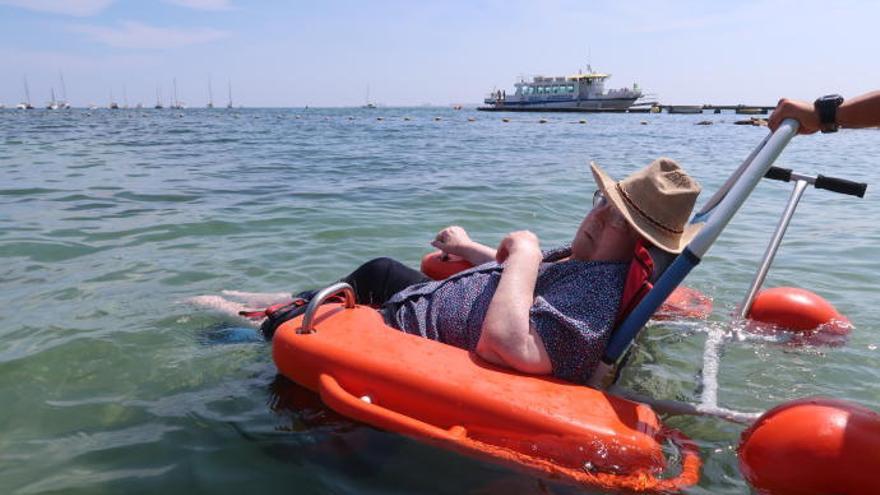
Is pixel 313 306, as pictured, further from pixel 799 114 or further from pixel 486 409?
pixel 799 114

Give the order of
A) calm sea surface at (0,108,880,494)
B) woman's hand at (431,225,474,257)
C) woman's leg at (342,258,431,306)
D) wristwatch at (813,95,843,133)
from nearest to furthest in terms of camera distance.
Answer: wristwatch at (813,95,843,133), calm sea surface at (0,108,880,494), woman's leg at (342,258,431,306), woman's hand at (431,225,474,257)

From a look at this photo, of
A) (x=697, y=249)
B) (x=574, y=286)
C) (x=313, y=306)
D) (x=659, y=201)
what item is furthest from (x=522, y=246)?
(x=313, y=306)

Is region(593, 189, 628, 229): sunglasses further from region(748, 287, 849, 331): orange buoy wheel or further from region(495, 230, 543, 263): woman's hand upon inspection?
region(748, 287, 849, 331): orange buoy wheel

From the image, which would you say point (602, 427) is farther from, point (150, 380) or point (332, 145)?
point (332, 145)

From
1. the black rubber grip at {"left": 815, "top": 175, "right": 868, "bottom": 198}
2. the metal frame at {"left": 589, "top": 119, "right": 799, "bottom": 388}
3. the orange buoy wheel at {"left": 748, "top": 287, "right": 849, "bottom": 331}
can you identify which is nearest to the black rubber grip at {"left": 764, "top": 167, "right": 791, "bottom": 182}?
the black rubber grip at {"left": 815, "top": 175, "right": 868, "bottom": 198}

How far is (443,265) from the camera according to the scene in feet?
13.7

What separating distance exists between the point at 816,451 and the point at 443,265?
7.68 ft

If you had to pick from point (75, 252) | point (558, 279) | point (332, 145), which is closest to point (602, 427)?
point (558, 279)

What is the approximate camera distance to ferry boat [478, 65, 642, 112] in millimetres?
68062

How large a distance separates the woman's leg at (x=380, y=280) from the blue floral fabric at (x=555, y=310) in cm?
53

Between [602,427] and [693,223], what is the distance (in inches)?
41.6

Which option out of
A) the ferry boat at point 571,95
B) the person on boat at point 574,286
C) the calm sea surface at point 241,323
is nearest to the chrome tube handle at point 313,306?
the calm sea surface at point 241,323

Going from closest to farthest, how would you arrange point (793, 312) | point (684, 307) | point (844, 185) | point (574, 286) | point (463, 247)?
point (574, 286) < point (844, 185) < point (463, 247) < point (793, 312) < point (684, 307)

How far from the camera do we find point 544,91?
235 feet
